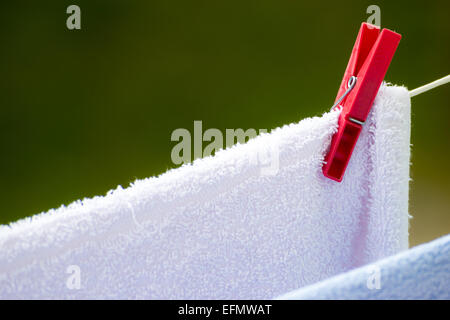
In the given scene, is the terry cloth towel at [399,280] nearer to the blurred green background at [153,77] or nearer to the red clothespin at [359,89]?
the red clothespin at [359,89]

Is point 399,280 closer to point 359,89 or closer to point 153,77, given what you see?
point 359,89

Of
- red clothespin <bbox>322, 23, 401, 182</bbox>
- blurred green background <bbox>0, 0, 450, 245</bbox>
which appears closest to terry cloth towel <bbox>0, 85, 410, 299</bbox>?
red clothespin <bbox>322, 23, 401, 182</bbox>

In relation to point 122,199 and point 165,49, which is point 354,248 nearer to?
point 122,199

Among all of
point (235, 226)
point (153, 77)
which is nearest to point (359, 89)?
point (235, 226)

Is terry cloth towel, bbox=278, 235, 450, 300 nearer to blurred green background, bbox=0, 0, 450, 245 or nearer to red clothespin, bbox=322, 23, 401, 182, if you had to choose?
red clothespin, bbox=322, 23, 401, 182

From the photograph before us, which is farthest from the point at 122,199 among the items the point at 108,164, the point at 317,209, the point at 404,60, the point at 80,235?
the point at 404,60
